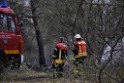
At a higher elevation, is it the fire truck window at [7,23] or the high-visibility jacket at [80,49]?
the fire truck window at [7,23]

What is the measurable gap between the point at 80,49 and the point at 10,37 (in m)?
2.87

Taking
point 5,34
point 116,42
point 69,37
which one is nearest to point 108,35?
point 116,42

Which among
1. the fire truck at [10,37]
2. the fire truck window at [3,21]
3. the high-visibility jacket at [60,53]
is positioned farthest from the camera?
the fire truck window at [3,21]

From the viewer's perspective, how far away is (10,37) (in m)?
16.6

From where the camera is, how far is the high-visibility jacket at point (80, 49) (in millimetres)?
15305

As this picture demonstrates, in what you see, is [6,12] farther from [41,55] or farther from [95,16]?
[41,55]

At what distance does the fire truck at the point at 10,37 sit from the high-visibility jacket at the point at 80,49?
85.1 inches

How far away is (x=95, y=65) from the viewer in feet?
30.9

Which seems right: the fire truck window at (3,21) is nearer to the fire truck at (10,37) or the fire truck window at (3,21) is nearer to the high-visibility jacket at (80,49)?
the fire truck at (10,37)

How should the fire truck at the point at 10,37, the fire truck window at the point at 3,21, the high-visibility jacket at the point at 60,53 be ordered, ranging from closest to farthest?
the high-visibility jacket at the point at 60,53 < the fire truck at the point at 10,37 < the fire truck window at the point at 3,21

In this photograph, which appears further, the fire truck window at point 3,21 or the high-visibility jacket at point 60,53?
the fire truck window at point 3,21

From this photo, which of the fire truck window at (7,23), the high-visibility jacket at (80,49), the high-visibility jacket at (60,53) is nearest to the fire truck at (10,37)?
the fire truck window at (7,23)

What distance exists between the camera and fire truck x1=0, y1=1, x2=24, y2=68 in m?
16.2

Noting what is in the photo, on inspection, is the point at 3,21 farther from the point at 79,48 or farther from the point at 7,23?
the point at 79,48
